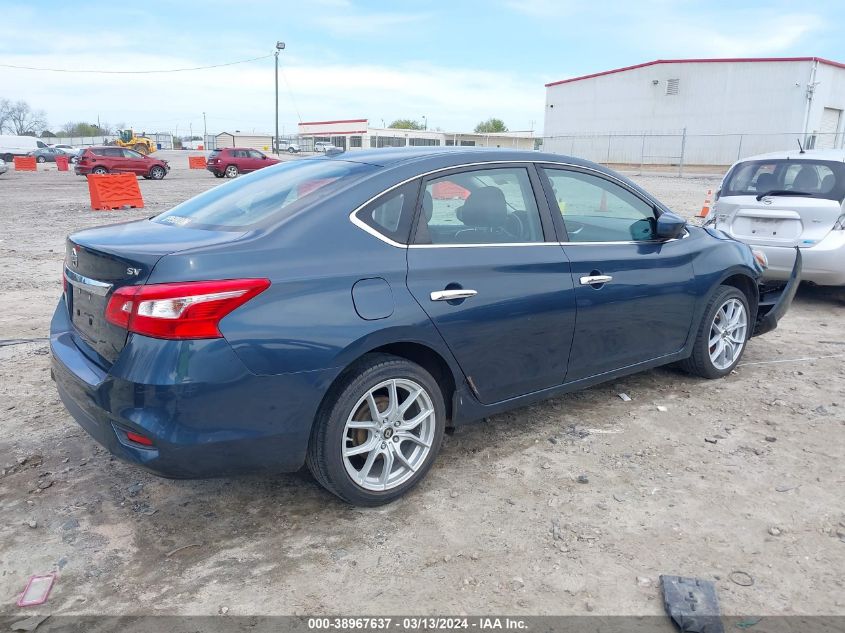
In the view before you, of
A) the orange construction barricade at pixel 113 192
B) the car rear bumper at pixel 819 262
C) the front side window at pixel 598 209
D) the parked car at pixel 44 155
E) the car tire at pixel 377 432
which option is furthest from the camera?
the parked car at pixel 44 155

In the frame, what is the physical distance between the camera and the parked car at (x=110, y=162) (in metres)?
28.9

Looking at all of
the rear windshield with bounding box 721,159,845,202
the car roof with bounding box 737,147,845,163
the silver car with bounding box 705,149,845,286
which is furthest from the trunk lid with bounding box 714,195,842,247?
the car roof with bounding box 737,147,845,163

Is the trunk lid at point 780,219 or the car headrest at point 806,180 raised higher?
the car headrest at point 806,180

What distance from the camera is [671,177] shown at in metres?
32.2

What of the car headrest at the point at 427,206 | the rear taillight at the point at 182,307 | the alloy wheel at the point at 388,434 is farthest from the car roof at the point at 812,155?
the rear taillight at the point at 182,307

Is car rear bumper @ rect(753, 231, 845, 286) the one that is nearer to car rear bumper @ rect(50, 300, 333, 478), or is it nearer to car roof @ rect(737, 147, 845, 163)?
car roof @ rect(737, 147, 845, 163)

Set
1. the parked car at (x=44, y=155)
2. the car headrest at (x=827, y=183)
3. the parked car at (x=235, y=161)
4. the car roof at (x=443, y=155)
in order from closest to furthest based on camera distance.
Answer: the car roof at (x=443, y=155)
the car headrest at (x=827, y=183)
the parked car at (x=235, y=161)
the parked car at (x=44, y=155)

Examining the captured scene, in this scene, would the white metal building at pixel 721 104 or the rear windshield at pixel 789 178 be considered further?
the white metal building at pixel 721 104

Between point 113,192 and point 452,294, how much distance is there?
1560 centimetres

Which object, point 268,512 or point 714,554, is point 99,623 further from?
point 714,554

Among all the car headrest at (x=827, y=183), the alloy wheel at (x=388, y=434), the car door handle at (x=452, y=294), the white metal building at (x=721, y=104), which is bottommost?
the alloy wheel at (x=388, y=434)

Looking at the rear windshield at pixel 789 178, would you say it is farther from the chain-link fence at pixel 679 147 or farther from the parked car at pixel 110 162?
the chain-link fence at pixel 679 147

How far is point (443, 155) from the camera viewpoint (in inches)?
139

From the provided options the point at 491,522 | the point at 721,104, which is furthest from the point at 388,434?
the point at 721,104
